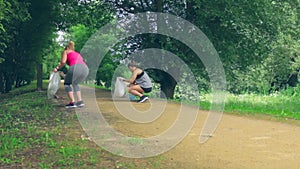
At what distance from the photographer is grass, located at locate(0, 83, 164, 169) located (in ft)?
15.6

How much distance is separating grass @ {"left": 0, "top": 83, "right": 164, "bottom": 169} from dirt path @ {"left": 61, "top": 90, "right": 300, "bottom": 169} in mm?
542

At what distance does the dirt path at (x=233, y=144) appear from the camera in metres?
4.89

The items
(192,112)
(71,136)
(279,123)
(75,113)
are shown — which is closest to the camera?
(71,136)

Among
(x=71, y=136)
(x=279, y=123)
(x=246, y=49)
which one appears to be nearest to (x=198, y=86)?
(x=246, y=49)

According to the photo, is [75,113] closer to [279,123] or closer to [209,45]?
[279,123]

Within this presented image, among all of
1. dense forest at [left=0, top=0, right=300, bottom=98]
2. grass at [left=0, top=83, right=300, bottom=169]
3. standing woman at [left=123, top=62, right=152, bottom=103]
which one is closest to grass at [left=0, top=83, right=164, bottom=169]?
grass at [left=0, top=83, right=300, bottom=169]

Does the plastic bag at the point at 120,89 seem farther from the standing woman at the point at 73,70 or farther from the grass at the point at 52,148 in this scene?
the grass at the point at 52,148

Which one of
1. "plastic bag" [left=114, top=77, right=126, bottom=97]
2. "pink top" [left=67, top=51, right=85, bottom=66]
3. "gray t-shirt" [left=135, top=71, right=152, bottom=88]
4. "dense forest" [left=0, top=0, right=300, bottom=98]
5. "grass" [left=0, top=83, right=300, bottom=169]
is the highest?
"dense forest" [left=0, top=0, right=300, bottom=98]

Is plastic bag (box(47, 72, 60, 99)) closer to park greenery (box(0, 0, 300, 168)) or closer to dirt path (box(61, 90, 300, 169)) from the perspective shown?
park greenery (box(0, 0, 300, 168))

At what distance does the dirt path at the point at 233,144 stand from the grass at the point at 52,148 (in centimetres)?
54

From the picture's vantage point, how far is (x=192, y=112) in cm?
983

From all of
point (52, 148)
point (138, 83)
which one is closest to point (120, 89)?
point (138, 83)

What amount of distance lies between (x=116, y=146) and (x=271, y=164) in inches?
86.9

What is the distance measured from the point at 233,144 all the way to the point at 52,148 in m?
2.80
